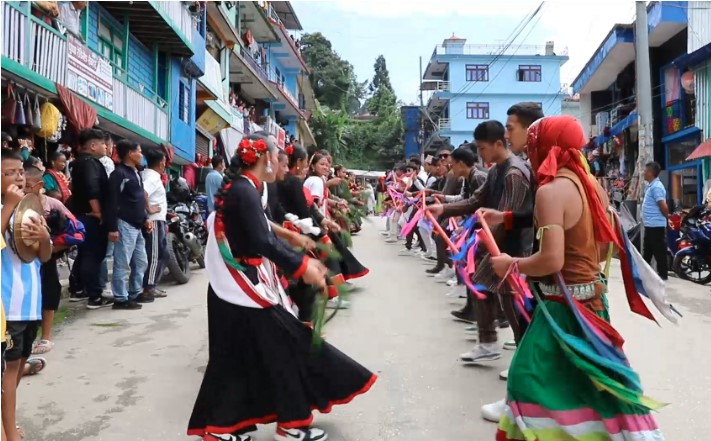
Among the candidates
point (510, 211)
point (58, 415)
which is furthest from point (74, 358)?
point (510, 211)

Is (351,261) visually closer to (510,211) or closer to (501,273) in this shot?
(510,211)

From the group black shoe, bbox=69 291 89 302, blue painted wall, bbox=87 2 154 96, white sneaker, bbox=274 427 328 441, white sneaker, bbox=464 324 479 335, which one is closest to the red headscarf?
white sneaker, bbox=274 427 328 441

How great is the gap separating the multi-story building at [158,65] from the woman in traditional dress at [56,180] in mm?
2101

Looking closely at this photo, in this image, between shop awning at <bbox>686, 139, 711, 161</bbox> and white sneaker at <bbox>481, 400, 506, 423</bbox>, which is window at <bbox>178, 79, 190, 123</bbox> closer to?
shop awning at <bbox>686, 139, 711, 161</bbox>

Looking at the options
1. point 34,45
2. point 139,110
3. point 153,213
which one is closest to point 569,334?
point 153,213

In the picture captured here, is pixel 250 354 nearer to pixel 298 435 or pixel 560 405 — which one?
pixel 298 435

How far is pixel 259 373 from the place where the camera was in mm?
3150

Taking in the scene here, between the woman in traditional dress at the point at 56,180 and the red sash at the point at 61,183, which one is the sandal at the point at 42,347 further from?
the red sash at the point at 61,183

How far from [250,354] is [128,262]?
380 centimetres

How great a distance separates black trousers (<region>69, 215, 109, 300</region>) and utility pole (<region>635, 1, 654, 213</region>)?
9965 mm

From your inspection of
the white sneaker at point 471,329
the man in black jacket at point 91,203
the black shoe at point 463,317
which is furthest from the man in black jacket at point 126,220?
the white sneaker at point 471,329

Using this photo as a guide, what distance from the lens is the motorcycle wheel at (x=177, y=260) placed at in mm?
8047

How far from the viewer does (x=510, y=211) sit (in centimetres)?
369

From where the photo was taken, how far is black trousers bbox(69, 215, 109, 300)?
253 inches
